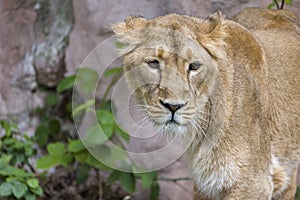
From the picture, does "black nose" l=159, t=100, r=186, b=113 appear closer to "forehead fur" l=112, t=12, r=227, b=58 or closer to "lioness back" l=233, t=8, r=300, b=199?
"forehead fur" l=112, t=12, r=227, b=58

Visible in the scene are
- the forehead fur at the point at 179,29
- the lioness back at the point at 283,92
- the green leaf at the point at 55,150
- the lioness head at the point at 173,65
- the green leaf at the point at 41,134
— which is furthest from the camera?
the green leaf at the point at 41,134

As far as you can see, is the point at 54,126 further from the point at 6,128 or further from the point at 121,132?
the point at 121,132

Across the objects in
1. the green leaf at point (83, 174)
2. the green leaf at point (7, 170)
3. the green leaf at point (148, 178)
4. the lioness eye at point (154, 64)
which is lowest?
the green leaf at point (83, 174)

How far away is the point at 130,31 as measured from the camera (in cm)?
304

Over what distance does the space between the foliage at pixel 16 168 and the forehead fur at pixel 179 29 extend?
5.22ft

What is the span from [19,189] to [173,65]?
1835 mm

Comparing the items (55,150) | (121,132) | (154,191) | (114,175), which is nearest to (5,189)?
(55,150)

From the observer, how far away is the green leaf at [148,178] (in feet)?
14.8

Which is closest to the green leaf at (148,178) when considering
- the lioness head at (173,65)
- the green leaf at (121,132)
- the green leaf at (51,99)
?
the green leaf at (121,132)

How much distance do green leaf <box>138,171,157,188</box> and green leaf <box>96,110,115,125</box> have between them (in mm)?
446

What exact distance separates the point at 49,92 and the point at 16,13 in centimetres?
55

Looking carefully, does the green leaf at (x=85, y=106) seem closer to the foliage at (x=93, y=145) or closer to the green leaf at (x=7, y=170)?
the foliage at (x=93, y=145)

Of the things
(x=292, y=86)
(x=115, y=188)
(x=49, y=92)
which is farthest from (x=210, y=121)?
(x=49, y=92)

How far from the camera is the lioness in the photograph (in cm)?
289
